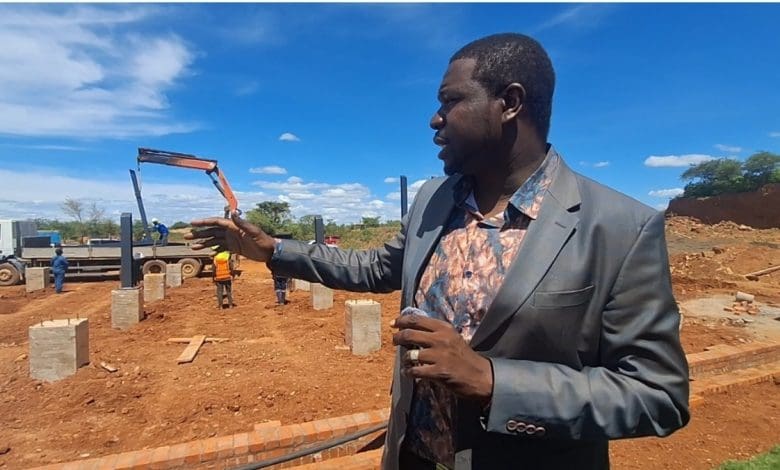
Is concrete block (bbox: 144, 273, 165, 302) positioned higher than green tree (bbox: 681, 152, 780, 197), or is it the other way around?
green tree (bbox: 681, 152, 780, 197)

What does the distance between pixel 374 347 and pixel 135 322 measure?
191 inches

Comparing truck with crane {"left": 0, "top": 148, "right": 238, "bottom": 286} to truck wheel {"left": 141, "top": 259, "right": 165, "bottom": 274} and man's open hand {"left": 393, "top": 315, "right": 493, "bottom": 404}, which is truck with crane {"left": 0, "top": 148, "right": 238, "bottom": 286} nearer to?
truck wheel {"left": 141, "top": 259, "right": 165, "bottom": 274}

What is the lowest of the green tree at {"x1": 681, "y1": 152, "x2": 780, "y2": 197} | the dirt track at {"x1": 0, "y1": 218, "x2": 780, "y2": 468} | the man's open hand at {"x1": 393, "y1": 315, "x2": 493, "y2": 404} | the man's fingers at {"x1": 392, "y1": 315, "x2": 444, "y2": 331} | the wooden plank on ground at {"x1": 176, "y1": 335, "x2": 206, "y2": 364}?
the dirt track at {"x1": 0, "y1": 218, "x2": 780, "y2": 468}

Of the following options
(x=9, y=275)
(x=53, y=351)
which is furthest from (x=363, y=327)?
(x=9, y=275)

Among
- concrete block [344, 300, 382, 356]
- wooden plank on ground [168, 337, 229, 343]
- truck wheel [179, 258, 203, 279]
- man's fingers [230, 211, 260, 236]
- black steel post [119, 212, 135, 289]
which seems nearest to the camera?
man's fingers [230, 211, 260, 236]

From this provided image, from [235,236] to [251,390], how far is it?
13.4 feet

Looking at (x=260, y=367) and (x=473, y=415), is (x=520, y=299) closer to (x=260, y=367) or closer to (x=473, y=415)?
(x=473, y=415)

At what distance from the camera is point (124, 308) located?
8352 millimetres

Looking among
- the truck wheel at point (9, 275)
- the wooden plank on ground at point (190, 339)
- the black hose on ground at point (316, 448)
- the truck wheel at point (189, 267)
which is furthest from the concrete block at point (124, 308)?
the truck wheel at point (9, 275)

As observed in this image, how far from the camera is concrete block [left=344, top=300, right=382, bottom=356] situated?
655cm

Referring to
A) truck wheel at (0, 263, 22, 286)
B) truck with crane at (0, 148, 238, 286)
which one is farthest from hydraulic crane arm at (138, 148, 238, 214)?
truck wheel at (0, 263, 22, 286)

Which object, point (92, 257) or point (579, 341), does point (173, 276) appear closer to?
point (92, 257)

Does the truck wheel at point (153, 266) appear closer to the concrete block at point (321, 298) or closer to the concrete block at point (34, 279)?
the concrete block at point (34, 279)

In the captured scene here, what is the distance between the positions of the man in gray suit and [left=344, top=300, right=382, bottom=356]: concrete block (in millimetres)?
5183
